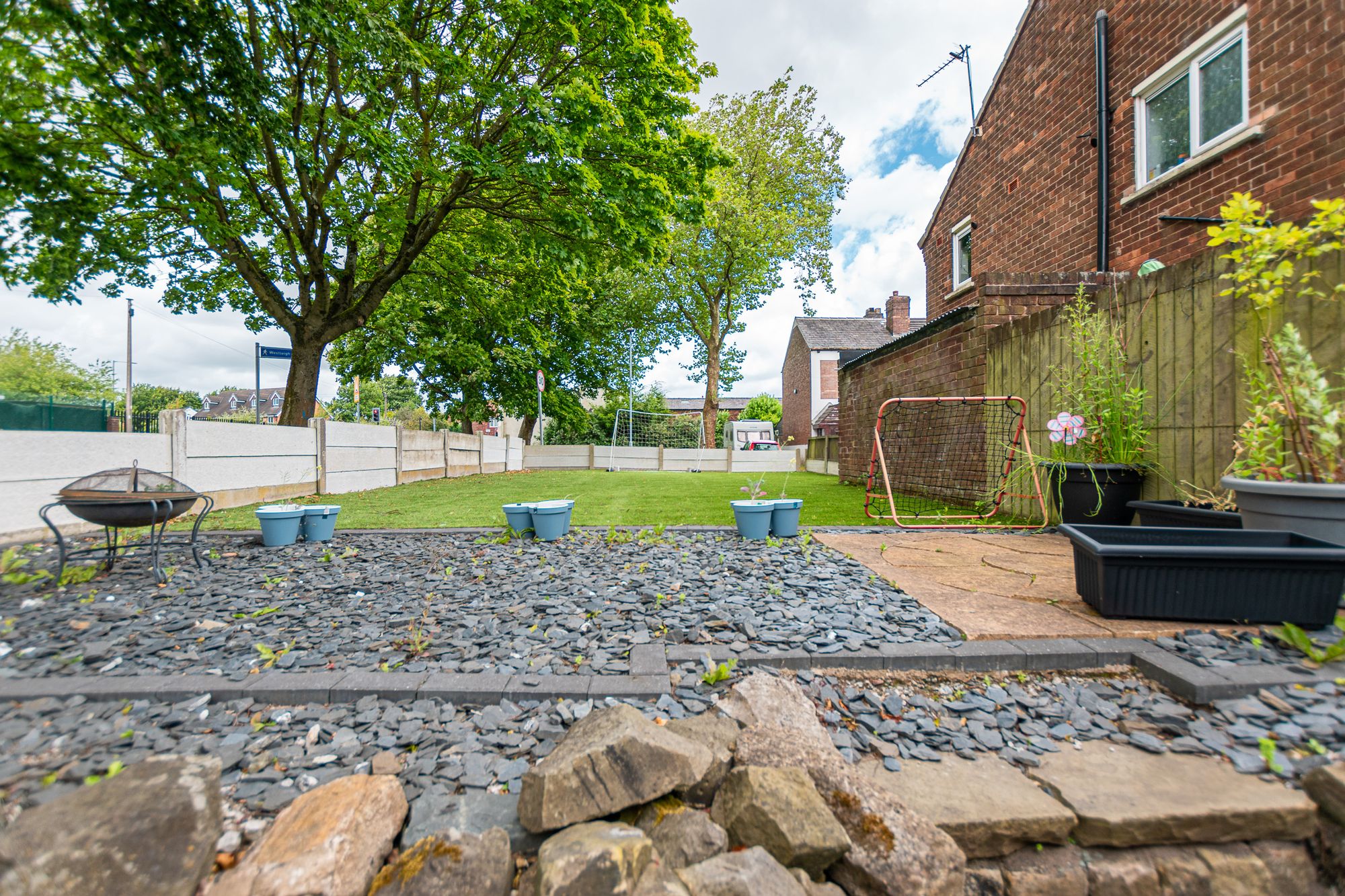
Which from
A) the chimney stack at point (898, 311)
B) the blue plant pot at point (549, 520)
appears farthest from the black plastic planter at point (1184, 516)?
the chimney stack at point (898, 311)

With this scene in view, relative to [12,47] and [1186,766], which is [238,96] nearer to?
[12,47]

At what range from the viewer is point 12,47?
310 cm

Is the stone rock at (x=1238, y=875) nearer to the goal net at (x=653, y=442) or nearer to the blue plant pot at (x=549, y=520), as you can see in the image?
the blue plant pot at (x=549, y=520)

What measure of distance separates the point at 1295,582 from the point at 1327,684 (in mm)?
522

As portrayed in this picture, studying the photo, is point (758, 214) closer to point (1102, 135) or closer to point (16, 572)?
point (1102, 135)

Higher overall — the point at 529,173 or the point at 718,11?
the point at 718,11

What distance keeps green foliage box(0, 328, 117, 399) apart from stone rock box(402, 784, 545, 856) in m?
4.19

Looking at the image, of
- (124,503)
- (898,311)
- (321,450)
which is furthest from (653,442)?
(124,503)

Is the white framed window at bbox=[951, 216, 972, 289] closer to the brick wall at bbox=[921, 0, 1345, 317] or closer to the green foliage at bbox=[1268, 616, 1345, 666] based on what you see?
the brick wall at bbox=[921, 0, 1345, 317]

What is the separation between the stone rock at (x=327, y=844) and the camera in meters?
1.14

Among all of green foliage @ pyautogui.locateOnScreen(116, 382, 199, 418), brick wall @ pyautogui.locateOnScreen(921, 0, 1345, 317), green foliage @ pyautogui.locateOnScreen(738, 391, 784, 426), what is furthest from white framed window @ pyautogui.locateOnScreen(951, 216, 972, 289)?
green foliage @ pyautogui.locateOnScreen(116, 382, 199, 418)

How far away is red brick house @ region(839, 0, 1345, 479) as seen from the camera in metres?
4.23

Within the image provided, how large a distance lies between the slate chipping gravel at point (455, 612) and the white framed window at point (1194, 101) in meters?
5.28

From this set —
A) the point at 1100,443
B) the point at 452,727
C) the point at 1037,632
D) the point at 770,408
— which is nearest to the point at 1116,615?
the point at 1037,632
